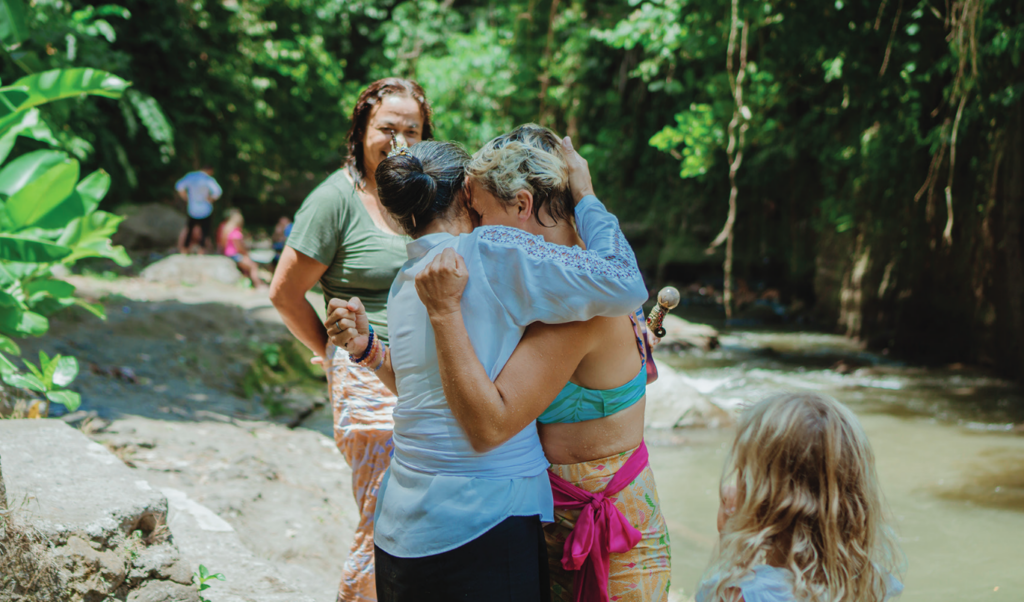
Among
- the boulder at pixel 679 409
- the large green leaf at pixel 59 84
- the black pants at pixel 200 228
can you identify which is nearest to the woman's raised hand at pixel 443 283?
the large green leaf at pixel 59 84

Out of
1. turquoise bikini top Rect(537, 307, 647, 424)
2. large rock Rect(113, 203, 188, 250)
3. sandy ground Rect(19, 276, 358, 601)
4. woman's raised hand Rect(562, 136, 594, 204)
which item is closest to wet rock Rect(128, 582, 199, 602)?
sandy ground Rect(19, 276, 358, 601)

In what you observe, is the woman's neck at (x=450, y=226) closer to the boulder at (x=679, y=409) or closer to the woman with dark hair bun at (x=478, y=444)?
the woman with dark hair bun at (x=478, y=444)

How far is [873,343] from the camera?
10.2m

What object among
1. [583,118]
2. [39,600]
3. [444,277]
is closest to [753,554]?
[444,277]

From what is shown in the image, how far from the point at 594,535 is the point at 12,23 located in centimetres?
387

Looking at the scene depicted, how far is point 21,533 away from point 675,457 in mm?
4577

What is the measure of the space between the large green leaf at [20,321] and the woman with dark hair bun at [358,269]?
160 cm

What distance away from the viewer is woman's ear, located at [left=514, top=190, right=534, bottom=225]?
163cm

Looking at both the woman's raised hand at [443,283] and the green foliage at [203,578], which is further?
the green foliage at [203,578]

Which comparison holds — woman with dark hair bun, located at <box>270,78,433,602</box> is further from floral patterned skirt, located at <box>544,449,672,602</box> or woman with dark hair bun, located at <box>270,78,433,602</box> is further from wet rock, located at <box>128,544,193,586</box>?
floral patterned skirt, located at <box>544,449,672,602</box>

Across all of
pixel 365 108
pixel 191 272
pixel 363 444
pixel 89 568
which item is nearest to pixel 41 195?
pixel 365 108

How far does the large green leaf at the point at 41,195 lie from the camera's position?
3.34 meters

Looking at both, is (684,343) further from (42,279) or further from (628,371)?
(628,371)

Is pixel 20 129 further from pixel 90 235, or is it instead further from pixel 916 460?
pixel 916 460
